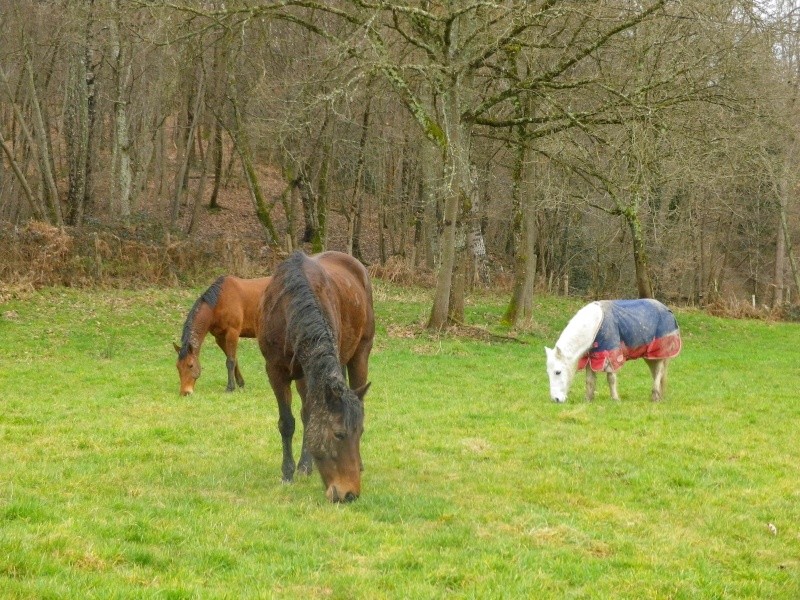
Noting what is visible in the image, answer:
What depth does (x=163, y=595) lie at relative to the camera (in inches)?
165

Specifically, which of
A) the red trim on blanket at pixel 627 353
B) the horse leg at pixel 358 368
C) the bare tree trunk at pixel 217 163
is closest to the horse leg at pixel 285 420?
the horse leg at pixel 358 368

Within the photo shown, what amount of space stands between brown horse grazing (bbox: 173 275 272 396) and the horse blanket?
5.11m

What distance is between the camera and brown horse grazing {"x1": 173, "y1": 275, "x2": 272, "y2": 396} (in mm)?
12883

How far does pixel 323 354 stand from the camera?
665cm

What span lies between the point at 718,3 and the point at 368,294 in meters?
10.5

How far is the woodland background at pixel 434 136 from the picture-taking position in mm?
17750

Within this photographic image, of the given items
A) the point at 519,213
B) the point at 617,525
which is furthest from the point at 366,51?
the point at 617,525

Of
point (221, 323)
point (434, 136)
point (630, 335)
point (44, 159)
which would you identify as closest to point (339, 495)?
point (630, 335)

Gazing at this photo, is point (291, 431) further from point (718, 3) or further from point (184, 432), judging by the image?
point (718, 3)

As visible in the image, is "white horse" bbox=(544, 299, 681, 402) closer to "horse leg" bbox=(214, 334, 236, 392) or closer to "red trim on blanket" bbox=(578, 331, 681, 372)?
"red trim on blanket" bbox=(578, 331, 681, 372)

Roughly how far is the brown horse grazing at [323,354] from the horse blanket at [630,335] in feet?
14.6

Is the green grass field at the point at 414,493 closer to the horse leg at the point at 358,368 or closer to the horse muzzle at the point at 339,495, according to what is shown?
the horse muzzle at the point at 339,495

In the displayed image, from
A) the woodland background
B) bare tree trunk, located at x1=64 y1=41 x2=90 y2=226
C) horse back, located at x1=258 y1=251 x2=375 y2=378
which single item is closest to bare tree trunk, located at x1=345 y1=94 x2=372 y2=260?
the woodland background

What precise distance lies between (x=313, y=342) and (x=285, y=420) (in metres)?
1.02
